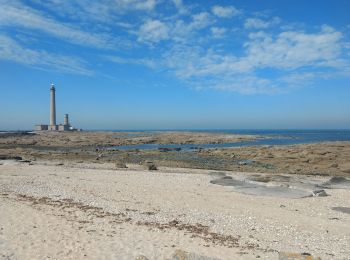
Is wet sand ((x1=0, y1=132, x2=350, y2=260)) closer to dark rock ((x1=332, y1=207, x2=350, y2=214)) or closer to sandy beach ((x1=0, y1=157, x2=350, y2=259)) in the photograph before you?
sandy beach ((x1=0, y1=157, x2=350, y2=259))

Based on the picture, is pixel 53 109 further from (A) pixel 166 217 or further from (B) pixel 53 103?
(A) pixel 166 217

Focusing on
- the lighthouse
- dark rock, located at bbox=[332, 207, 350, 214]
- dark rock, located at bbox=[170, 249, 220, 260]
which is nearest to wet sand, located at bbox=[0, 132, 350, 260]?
dark rock, located at bbox=[170, 249, 220, 260]

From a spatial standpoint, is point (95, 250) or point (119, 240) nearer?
point (95, 250)

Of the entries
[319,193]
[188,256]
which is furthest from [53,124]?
[188,256]

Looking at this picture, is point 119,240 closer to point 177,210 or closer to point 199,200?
point 177,210

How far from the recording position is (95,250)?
1052cm

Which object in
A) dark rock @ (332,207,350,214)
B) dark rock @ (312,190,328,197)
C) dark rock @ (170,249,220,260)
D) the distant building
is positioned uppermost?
the distant building

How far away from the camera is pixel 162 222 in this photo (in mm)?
14109

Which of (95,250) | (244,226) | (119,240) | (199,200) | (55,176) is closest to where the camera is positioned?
(95,250)

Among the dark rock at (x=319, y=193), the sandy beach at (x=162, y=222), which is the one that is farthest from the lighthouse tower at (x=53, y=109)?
the dark rock at (x=319, y=193)

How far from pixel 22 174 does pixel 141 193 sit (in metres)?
11.9

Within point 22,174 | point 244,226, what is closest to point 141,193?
point 244,226

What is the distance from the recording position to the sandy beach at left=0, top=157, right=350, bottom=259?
10656mm

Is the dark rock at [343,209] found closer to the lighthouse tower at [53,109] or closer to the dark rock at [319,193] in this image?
the dark rock at [319,193]
